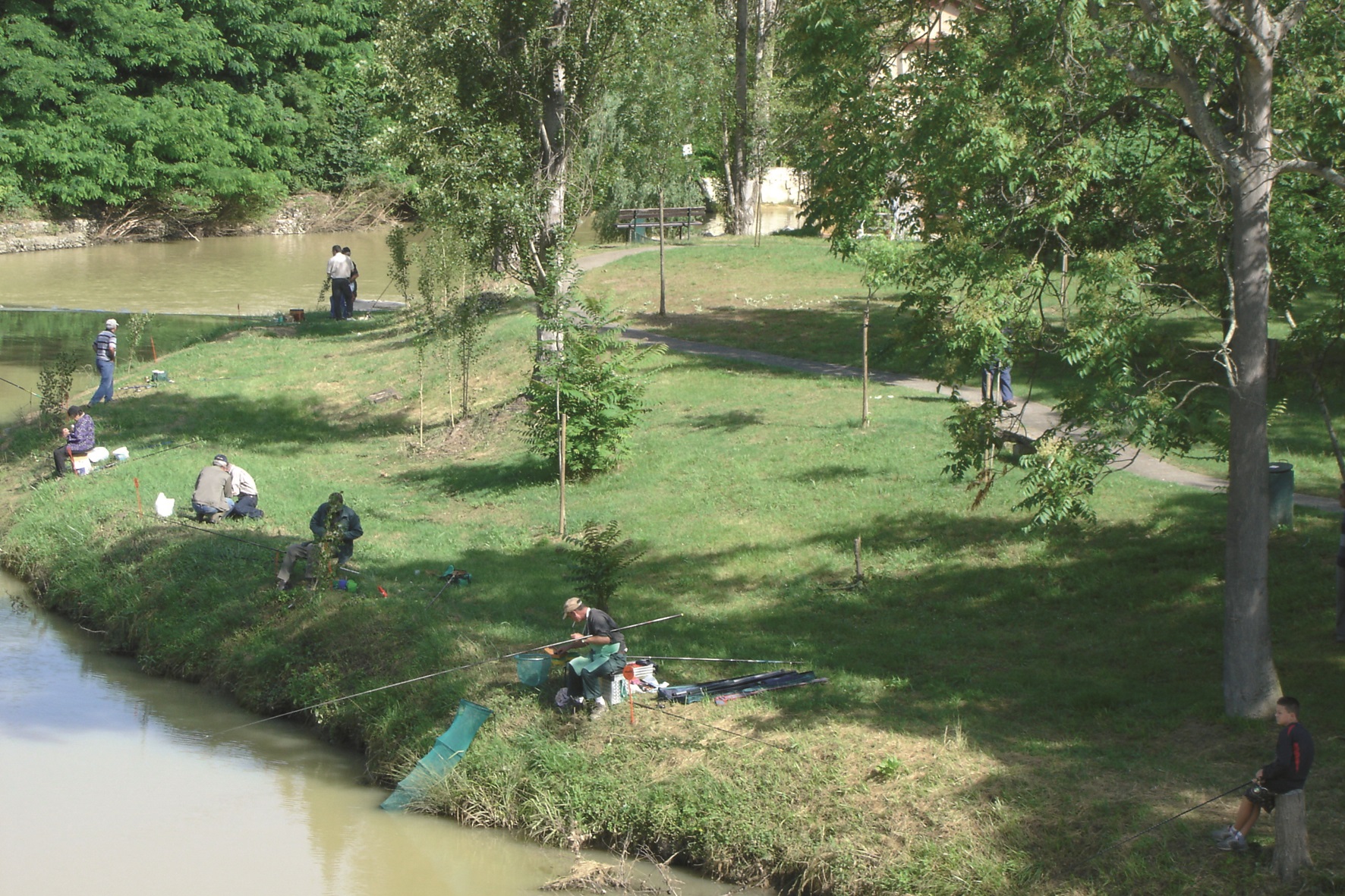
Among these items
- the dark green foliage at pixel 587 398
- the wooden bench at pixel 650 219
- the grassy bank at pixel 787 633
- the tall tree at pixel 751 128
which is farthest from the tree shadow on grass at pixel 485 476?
the tall tree at pixel 751 128

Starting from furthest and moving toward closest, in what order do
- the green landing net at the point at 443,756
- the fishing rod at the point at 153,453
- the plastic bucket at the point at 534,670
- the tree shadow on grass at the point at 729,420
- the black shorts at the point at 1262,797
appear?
the fishing rod at the point at 153,453 < the tree shadow on grass at the point at 729,420 < the plastic bucket at the point at 534,670 < the green landing net at the point at 443,756 < the black shorts at the point at 1262,797

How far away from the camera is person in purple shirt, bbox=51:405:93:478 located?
1877cm

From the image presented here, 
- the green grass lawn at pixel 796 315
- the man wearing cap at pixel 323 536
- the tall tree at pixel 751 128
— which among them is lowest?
the man wearing cap at pixel 323 536

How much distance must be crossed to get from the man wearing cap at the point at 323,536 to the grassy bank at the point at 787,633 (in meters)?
0.30

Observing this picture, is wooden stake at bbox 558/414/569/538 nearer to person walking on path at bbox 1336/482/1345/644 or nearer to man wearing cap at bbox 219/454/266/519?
man wearing cap at bbox 219/454/266/519

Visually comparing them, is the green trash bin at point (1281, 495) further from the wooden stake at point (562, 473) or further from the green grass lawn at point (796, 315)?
the wooden stake at point (562, 473)

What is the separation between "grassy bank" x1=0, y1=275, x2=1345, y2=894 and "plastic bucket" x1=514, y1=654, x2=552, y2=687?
164 millimetres

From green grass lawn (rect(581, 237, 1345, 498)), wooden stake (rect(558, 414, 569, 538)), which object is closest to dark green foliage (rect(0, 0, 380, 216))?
green grass lawn (rect(581, 237, 1345, 498))

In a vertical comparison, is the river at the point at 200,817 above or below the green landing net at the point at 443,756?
below

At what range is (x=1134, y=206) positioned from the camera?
11852mm

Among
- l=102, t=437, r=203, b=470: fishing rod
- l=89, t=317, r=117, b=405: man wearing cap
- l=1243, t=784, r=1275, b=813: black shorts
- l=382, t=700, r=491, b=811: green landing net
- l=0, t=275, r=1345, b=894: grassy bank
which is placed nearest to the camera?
l=1243, t=784, r=1275, b=813: black shorts

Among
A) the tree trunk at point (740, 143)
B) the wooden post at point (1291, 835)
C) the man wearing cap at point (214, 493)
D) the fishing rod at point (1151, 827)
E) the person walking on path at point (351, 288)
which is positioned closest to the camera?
the wooden post at point (1291, 835)

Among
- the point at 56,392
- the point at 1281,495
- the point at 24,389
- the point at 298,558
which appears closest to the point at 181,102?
the point at 24,389

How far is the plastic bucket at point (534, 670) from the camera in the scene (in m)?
11.2
